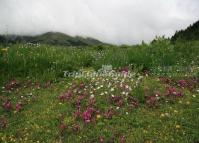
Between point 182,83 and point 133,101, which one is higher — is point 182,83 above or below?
above

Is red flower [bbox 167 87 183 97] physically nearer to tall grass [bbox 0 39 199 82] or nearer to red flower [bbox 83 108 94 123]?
red flower [bbox 83 108 94 123]

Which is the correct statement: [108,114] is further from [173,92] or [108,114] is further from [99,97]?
[173,92]

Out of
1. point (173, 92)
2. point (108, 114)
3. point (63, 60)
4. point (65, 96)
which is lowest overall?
point (108, 114)

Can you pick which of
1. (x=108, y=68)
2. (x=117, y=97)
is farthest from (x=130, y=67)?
(x=117, y=97)

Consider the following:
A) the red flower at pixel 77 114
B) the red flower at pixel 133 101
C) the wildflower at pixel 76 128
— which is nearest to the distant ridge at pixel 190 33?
the red flower at pixel 133 101

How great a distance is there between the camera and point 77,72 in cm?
1942

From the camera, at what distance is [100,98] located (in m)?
14.9

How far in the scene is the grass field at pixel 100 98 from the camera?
12438mm

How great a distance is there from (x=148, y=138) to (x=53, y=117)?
11.8ft

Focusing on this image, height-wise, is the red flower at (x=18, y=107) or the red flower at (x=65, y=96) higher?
the red flower at (x=65, y=96)

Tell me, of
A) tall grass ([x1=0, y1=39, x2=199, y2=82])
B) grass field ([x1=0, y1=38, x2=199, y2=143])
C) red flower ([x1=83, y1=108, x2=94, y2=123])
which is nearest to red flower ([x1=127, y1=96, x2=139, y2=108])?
grass field ([x1=0, y1=38, x2=199, y2=143])

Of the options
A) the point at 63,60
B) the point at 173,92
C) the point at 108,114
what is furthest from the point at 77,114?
the point at 63,60

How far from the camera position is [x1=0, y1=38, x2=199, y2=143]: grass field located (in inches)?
490

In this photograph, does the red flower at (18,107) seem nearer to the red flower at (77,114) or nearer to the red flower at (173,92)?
the red flower at (77,114)
